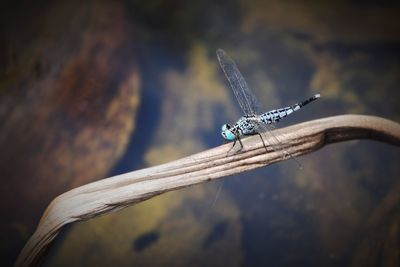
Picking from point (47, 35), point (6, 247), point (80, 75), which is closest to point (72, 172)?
point (6, 247)

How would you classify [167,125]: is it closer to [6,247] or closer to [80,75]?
[80,75]

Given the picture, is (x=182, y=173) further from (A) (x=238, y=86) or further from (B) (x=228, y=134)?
(A) (x=238, y=86)

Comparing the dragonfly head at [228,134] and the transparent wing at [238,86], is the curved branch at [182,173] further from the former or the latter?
the transparent wing at [238,86]

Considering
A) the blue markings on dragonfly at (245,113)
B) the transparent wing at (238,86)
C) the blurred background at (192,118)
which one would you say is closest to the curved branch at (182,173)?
the blue markings on dragonfly at (245,113)

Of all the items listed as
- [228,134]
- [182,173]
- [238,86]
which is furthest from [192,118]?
[182,173]

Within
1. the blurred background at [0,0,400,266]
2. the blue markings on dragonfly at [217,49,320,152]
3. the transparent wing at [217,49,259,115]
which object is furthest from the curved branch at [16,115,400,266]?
the blurred background at [0,0,400,266]

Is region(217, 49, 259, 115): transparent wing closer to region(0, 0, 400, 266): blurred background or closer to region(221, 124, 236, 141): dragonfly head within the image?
region(221, 124, 236, 141): dragonfly head
